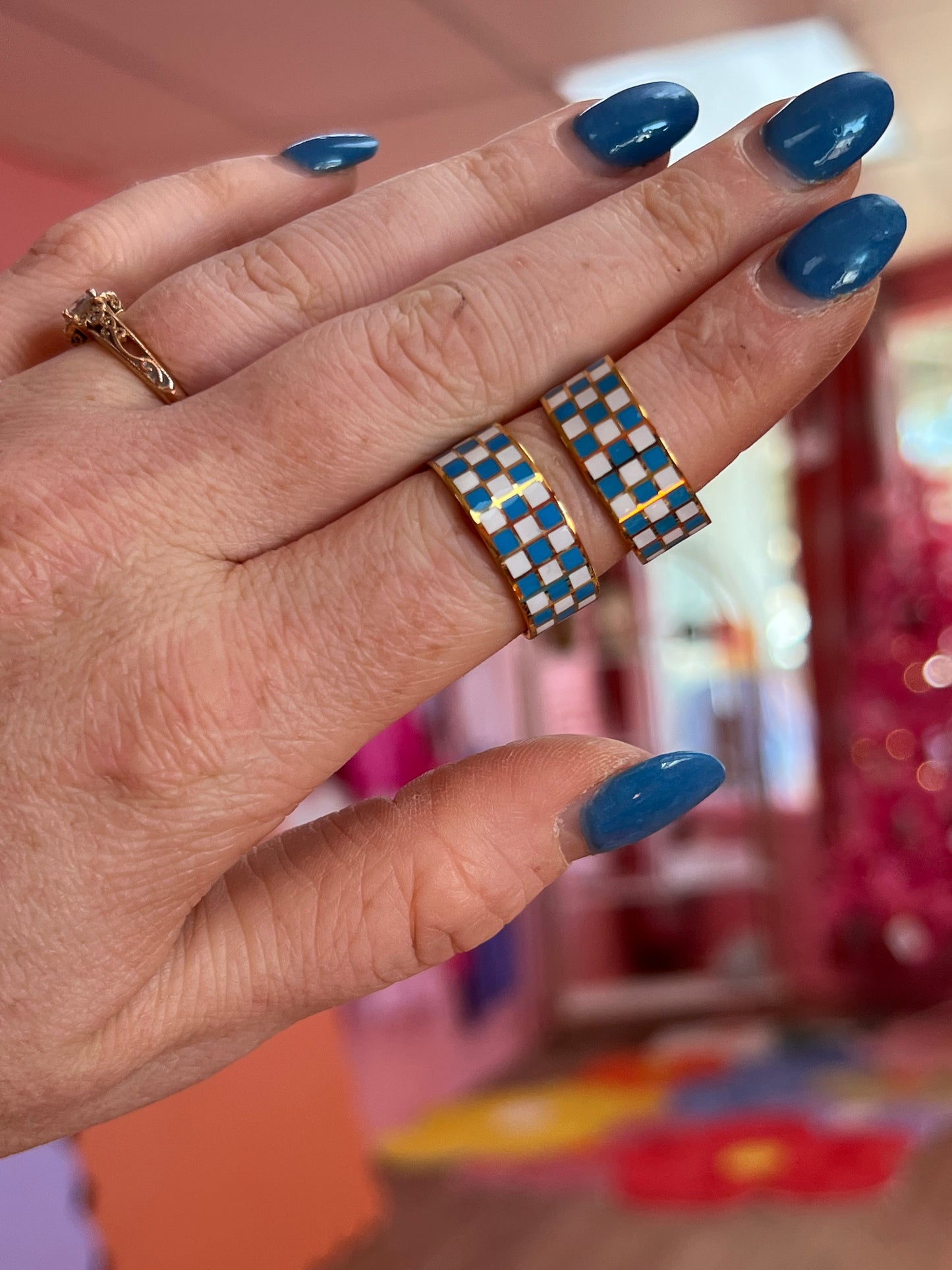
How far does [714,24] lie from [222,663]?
195cm

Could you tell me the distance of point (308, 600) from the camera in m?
0.48

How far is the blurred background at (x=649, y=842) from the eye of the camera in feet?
5.24

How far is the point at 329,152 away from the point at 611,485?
0.35 metres

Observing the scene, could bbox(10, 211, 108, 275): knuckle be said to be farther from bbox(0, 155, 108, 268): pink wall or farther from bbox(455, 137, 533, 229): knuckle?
bbox(0, 155, 108, 268): pink wall

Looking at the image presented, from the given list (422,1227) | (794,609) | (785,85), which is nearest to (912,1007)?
(794,609)

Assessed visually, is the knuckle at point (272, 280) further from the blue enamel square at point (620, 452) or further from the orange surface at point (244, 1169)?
the orange surface at point (244, 1169)

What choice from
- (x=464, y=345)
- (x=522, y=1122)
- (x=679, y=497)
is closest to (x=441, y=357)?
(x=464, y=345)

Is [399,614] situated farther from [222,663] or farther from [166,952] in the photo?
[166,952]

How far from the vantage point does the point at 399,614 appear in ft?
1.58

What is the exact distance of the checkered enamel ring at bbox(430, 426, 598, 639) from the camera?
0.48 metres

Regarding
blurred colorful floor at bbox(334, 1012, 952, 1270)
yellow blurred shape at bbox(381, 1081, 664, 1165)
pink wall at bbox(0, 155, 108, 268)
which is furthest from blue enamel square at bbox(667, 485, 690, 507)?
yellow blurred shape at bbox(381, 1081, 664, 1165)

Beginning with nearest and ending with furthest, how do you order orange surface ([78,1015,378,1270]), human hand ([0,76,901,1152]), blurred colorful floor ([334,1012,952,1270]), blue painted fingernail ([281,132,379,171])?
1. human hand ([0,76,901,1152])
2. blue painted fingernail ([281,132,379,171])
3. orange surface ([78,1015,378,1270])
4. blurred colorful floor ([334,1012,952,1270])

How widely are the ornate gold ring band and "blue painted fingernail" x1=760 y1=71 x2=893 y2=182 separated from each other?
31cm

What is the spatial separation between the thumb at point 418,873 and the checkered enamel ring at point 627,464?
0.12 m
